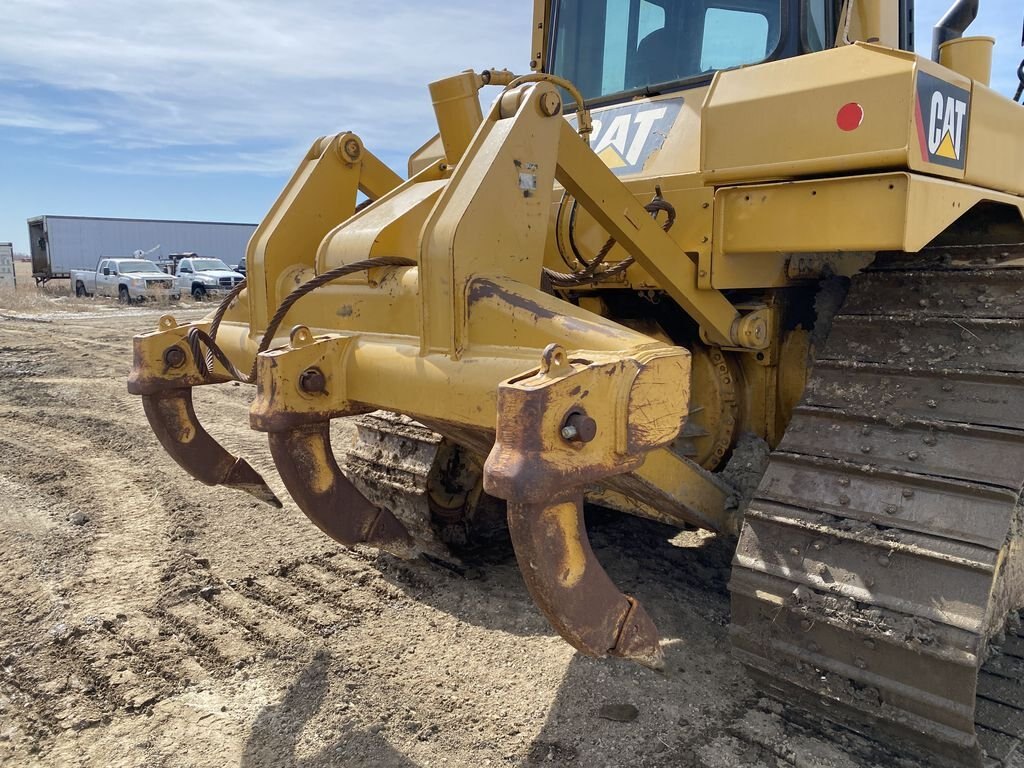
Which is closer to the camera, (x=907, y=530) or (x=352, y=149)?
(x=907, y=530)

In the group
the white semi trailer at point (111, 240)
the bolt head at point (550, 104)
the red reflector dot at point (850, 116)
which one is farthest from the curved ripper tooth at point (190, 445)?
the white semi trailer at point (111, 240)

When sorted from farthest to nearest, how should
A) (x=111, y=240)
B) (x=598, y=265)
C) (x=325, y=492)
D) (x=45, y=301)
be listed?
(x=111, y=240), (x=45, y=301), (x=598, y=265), (x=325, y=492)

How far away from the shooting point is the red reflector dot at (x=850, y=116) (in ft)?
7.47

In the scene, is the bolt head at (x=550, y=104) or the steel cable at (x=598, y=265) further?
the steel cable at (x=598, y=265)

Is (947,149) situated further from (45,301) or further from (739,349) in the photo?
(45,301)

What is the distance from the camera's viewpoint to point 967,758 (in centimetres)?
212

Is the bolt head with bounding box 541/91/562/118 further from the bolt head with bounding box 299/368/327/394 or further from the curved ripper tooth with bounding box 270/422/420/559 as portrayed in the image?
the curved ripper tooth with bounding box 270/422/420/559

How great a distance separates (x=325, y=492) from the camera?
269 centimetres

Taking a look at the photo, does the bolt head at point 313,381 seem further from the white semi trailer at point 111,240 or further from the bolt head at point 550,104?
the white semi trailer at point 111,240

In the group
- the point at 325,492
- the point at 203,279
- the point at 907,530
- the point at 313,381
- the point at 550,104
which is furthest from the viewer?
the point at 203,279

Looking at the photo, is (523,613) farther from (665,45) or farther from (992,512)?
(665,45)

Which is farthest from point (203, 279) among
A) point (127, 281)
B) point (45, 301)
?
point (45, 301)

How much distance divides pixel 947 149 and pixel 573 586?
173 cm

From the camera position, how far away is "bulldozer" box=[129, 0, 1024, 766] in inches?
79.9
